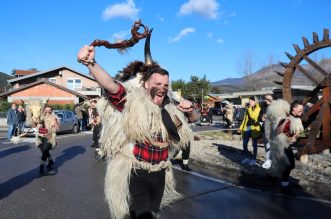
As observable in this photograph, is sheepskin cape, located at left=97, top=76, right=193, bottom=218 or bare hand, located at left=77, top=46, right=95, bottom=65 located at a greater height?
bare hand, located at left=77, top=46, right=95, bottom=65

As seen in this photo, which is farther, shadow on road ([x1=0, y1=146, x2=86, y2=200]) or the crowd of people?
shadow on road ([x1=0, y1=146, x2=86, y2=200])

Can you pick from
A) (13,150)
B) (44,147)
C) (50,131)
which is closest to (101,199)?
(44,147)

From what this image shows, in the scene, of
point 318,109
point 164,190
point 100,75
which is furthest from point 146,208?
point 318,109

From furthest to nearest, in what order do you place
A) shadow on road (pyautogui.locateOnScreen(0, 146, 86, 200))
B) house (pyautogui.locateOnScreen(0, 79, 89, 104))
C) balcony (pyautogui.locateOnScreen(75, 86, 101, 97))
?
balcony (pyautogui.locateOnScreen(75, 86, 101, 97)) → house (pyautogui.locateOnScreen(0, 79, 89, 104)) → shadow on road (pyautogui.locateOnScreen(0, 146, 86, 200))

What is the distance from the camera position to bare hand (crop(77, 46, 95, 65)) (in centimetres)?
273

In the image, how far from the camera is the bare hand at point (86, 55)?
108 inches

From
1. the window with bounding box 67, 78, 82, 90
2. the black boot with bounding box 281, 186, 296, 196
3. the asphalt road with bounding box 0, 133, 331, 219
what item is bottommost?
the asphalt road with bounding box 0, 133, 331, 219

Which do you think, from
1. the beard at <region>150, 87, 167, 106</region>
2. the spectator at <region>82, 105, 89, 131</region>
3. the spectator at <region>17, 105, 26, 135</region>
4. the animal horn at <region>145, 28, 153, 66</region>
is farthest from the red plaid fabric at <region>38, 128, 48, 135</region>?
the spectator at <region>82, 105, 89, 131</region>

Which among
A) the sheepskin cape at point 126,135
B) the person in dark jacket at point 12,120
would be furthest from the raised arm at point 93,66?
the person in dark jacket at point 12,120

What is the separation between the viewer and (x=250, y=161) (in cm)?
973

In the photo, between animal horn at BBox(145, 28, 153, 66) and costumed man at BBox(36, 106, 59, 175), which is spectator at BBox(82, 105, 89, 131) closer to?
costumed man at BBox(36, 106, 59, 175)

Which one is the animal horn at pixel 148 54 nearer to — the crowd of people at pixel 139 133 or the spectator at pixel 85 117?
the crowd of people at pixel 139 133

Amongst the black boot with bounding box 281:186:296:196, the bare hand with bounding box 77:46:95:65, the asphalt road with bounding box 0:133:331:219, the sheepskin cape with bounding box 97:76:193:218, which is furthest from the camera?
the black boot with bounding box 281:186:296:196

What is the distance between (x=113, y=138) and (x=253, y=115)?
7.35 metres
